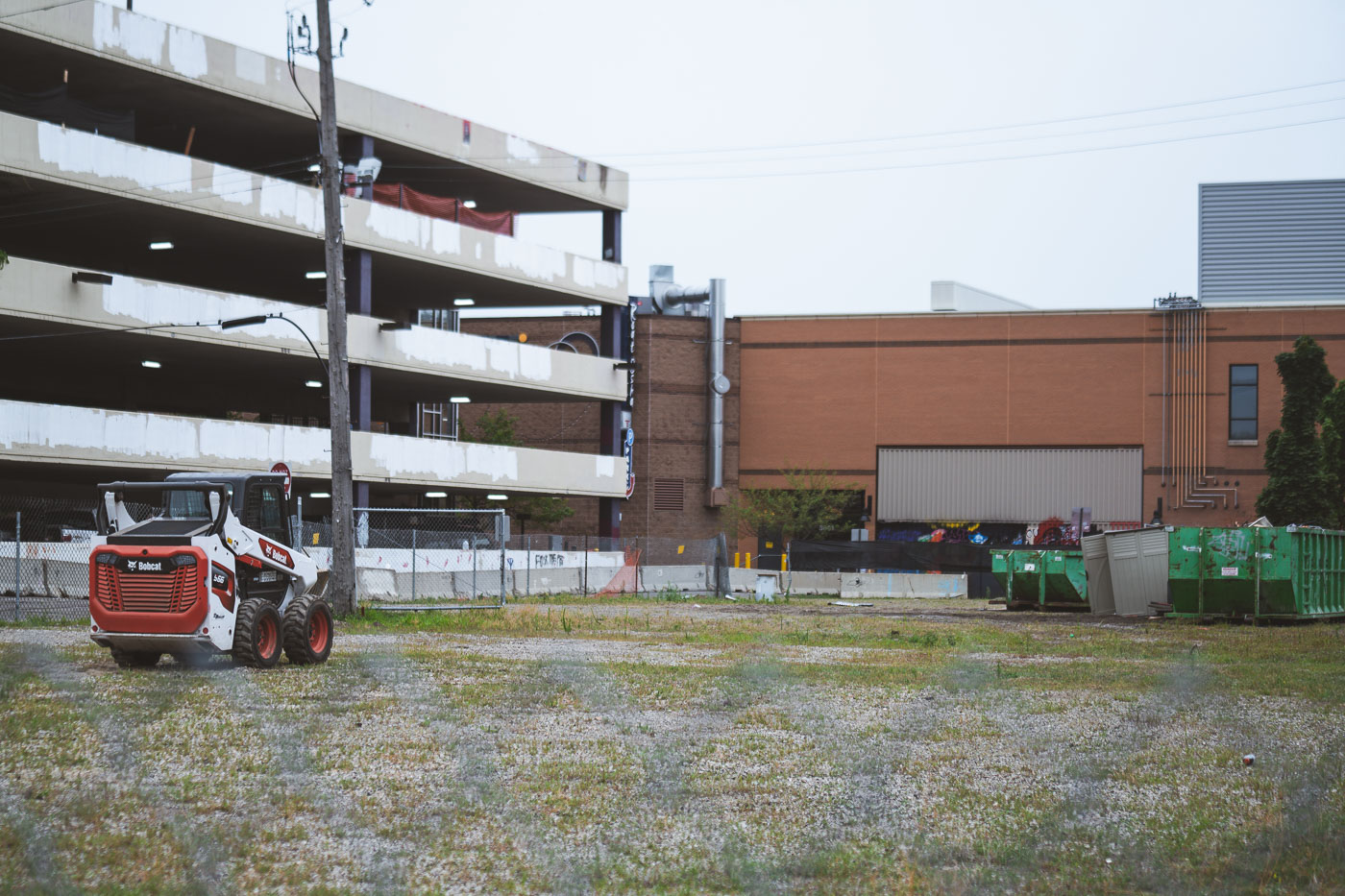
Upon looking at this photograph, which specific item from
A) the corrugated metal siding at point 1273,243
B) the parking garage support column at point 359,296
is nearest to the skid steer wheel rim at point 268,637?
the parking garage support column at point 359,296

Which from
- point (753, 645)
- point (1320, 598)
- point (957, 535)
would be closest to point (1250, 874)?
point (753, 645)

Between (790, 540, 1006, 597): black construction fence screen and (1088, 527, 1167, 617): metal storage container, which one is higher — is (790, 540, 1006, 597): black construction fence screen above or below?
below

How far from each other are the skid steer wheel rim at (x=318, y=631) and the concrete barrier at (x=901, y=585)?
108 ft

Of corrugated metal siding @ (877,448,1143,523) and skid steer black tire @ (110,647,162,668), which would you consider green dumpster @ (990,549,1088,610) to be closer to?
skid steer black tire @ (110,647,162,668)

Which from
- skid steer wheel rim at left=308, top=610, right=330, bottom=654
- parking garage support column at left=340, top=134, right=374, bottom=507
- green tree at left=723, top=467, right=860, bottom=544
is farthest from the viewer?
green tree at left=723, top=467, right=860, bottom=544

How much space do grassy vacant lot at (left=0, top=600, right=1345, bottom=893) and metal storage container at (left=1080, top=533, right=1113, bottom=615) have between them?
620 inches

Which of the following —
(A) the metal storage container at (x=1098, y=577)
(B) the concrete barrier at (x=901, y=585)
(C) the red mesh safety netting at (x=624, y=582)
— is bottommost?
(B) the concrete barrier at (x=901, y=585)

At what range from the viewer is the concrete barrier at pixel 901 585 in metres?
48.8

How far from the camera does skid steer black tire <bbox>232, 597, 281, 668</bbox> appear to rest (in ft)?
48.9

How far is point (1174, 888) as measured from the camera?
21.6 feet

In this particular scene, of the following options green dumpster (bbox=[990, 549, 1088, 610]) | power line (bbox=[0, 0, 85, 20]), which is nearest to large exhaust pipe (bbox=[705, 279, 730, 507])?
green dumpster (bbox=[990, 549, 1088, 610])

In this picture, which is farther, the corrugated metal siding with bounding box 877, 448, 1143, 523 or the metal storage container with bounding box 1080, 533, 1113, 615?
the corrugated metal siding with bounding box 877, 448, 1143, 523

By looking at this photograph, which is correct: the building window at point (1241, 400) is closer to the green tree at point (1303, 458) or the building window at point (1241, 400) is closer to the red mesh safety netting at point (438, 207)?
the green tree at point (1303, 458)

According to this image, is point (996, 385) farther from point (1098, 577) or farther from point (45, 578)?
point (45, 578)
